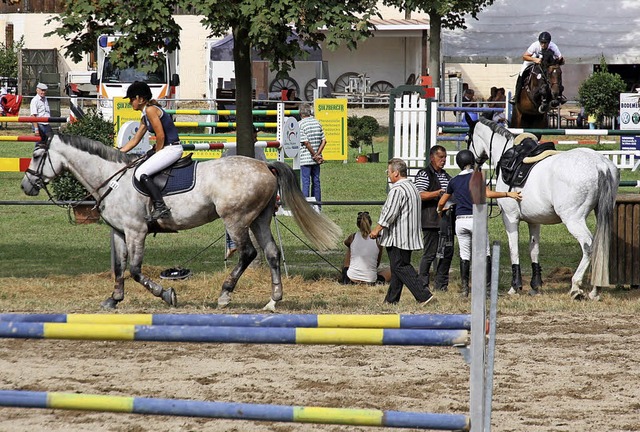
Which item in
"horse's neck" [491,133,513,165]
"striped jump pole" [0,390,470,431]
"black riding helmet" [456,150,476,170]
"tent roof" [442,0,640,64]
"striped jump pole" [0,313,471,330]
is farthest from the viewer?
"tent roof" [442,0,640,64]

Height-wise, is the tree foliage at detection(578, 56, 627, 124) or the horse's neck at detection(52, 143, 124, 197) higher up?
the tree foliage at detection(578, 56, 627, 124)

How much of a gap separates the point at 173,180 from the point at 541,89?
6511mm

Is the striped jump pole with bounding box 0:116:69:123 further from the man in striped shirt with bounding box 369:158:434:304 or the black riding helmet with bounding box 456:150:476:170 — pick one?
the man in striped shirt with bounding box 369:158:434:304

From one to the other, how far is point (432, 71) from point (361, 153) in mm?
2781

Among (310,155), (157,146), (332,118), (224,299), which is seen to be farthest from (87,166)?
(332,118)

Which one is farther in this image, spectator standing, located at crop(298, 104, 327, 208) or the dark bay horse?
spectator standing, located at crop(298, 104, 327, 208)

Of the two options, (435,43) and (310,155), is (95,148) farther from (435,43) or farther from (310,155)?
(435,43)

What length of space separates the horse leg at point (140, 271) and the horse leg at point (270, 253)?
0.96 m

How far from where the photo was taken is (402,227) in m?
11.6

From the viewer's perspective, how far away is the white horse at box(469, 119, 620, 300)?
38.5 feet

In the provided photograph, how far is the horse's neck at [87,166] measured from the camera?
11.6 metres

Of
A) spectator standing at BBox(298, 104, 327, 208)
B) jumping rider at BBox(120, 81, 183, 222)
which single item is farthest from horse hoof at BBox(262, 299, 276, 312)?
spectator standing at BBox(298, 104, 327, 208)

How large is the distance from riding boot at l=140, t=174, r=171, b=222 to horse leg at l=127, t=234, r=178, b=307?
0.30m

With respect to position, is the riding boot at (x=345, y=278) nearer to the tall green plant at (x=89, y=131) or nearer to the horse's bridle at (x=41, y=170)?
the horse's bridle at (x=41, y=170)
